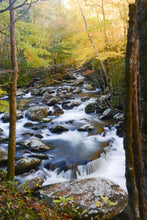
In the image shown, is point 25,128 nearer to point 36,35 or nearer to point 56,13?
point 36,35

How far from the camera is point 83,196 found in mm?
4867

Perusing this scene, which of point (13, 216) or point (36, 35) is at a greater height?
point (36, 35)

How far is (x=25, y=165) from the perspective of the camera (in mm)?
6520

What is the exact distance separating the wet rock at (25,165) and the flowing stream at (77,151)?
201 mm

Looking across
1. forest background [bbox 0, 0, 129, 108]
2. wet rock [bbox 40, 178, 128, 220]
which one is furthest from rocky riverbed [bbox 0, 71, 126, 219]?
forest background [bbox 0, 0, 129, 108]

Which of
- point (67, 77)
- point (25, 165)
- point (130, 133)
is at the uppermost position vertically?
point (67, 77)

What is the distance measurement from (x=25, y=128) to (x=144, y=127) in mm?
10368

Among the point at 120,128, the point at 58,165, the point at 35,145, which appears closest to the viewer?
the point at 58,165

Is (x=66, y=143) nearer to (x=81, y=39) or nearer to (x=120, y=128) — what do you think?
(x=120, y=128)

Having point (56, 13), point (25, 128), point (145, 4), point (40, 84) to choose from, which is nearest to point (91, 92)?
point (40, 84)

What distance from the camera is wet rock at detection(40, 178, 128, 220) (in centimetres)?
441

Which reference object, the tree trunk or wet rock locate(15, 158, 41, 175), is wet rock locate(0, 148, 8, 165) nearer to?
wet rock locate(15, 158, 41, 175)

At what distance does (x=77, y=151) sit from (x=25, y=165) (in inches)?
107

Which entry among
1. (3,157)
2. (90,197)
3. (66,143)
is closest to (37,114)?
(66,143)
